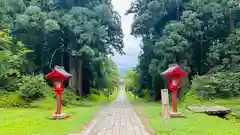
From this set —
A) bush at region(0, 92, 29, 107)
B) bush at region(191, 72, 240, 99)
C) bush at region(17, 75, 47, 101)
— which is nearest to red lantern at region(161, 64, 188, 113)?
bush at region(191, 72, 240, 99)

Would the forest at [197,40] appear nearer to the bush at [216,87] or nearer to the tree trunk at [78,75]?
the bush at [216,87]

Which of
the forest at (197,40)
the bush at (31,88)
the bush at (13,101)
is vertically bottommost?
the bush at (13,101)

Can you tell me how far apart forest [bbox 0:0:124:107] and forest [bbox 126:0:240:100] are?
3661mm

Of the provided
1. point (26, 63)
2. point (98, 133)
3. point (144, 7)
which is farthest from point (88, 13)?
point (98, 133)

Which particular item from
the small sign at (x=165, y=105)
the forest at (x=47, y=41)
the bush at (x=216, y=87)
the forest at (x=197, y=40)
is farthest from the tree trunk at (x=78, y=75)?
the small sign at (x=165, y=105)

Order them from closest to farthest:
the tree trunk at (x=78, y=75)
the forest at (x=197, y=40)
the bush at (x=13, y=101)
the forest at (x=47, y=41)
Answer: the bush at (x=13, y=101) → the forest at (x=47, y=41) → the forest at (x=197, y=40) → the tree trunk at (x=78, y=75)

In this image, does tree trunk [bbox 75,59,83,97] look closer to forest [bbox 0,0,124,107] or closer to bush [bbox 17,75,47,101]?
forest [bbox 0,0,124,107]

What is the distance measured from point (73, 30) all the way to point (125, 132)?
15737mm

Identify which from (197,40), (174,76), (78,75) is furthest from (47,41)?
(174,76)

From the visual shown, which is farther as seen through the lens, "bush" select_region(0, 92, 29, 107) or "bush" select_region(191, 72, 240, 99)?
"bush" select_region(191, 72, 240, 99)

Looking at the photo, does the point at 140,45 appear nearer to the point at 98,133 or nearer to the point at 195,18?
the point at 195,18

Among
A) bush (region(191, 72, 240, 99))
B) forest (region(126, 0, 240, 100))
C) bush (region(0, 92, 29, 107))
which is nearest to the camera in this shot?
bush (region(0, 92, 29, 107))

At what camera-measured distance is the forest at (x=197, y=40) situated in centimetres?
2141

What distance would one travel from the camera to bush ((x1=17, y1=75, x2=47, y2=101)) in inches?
746
